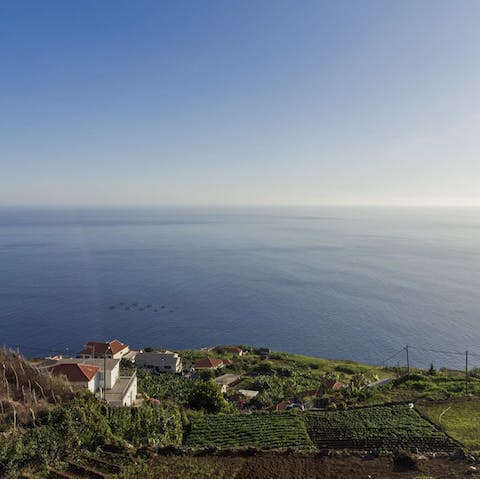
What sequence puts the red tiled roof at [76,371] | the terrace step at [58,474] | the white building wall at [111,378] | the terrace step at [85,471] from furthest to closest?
1. the white building wall at [111,378]
2. the red tiled roof at [76,371]
3. the terrace step at [85,471]
4. the terrace step at [58,474]

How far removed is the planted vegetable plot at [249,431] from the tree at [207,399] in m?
3.71

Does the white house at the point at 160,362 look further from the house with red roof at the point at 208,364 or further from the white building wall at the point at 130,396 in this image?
the white building wall at the point at 130,396

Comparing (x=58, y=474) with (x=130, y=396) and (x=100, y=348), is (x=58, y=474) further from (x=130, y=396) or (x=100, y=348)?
(x=100, y=348)

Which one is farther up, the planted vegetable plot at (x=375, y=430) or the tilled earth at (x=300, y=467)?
the tilled earth at (x=300, y=467)

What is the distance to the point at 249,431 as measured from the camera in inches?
893

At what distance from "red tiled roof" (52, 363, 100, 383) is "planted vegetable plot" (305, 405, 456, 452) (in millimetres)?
18337

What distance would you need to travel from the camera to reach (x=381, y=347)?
2803 inches

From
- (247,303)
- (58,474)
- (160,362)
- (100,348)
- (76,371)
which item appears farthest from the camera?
(247,303)

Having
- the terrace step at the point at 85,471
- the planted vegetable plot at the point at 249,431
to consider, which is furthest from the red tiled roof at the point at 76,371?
the terrace step at the point at 85,471

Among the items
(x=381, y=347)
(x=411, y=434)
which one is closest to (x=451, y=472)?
(x=411, y=434)

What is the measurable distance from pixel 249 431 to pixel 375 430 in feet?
23.0

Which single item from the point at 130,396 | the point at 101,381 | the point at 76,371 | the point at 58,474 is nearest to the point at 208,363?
the point at 130,396

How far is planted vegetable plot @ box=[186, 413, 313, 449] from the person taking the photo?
21219 millimetres

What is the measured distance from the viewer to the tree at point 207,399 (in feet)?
96.0
